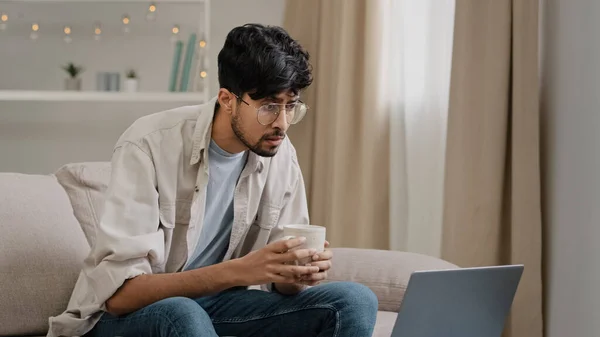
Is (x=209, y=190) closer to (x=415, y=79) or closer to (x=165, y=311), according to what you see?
(x=165, y=311)

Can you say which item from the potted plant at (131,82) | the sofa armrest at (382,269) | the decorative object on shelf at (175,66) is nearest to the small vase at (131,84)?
the potted plant at (131,82)

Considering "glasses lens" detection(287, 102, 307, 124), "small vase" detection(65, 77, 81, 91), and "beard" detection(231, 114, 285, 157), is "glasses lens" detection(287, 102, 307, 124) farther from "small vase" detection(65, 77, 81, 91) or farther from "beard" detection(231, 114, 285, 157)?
"small vase" detection(65, 77, 81, 91)

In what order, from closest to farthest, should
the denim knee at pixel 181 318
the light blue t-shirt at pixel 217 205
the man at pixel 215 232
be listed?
the denim knee at pixel 181 318
the man at pixel 215 232
the light blue t-shirt at pixel 217 205

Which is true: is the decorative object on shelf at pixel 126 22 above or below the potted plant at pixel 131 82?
above

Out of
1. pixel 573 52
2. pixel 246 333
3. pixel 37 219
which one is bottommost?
pixel 246 333

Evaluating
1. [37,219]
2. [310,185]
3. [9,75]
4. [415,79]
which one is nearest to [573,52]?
[415,79]

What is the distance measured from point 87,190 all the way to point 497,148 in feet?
4.88

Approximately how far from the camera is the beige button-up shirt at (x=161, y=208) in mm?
1826

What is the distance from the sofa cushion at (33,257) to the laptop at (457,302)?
87 centimetres

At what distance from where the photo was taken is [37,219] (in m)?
2.18

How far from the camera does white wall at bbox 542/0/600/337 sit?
2.64 meters

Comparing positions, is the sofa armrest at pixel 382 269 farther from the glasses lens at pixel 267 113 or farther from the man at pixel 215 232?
the glasses lens at pixel 267 113

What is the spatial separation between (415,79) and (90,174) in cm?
161

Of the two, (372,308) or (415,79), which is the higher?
(415,79)
